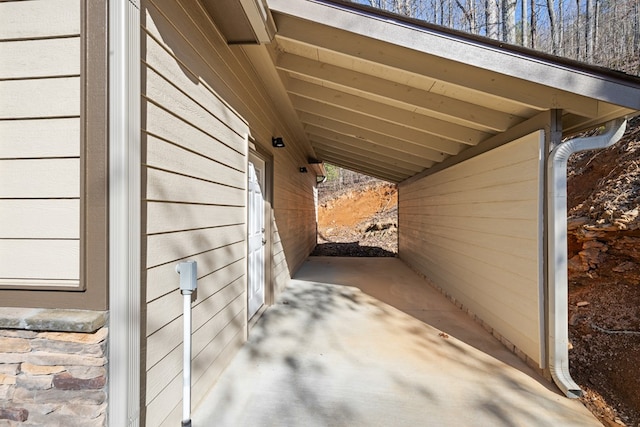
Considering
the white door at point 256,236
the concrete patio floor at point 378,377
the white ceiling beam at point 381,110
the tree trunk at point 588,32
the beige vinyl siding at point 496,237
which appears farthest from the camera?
the tree trunk at point 588,32

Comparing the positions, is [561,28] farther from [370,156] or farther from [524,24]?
[370,156]

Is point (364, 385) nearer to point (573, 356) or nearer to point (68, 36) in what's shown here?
point (573, 356)

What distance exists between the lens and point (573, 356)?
122 inches

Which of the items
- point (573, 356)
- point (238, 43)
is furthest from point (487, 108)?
point (573, 356)

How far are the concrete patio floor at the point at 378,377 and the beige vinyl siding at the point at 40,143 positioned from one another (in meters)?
1.36

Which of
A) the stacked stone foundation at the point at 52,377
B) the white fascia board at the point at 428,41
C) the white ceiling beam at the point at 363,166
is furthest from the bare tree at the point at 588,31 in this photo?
the stacked stone foundation at the point at 52,377

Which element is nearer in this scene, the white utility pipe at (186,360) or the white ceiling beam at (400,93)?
the white utility pipe at (186,360)

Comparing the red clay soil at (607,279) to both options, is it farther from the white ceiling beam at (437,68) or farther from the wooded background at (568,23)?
the wooded background at (568,23)

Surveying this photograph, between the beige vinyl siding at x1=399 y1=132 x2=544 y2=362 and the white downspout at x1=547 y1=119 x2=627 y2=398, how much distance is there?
0.13 metres

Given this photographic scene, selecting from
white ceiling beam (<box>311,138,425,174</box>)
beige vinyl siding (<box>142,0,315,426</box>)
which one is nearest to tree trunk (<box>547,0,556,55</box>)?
white ceiling beam (<box>311,138,425,174</box>)

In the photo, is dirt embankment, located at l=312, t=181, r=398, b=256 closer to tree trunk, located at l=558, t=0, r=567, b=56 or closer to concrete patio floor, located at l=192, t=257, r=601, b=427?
concrete patio floor, located at l=192, t=257, r=601, b=427

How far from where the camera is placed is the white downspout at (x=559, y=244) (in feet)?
7.73

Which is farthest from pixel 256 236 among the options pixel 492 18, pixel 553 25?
pixel 553 25

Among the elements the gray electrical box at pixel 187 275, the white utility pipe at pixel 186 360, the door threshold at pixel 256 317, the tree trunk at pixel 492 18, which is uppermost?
the tree trunk at pixel 492 18
